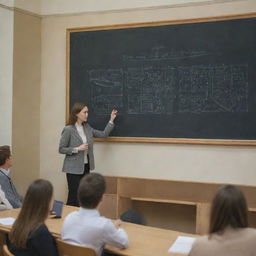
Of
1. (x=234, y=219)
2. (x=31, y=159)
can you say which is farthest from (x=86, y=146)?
(x=234, y=219)

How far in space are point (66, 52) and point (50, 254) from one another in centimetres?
402

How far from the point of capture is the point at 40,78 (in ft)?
20.7

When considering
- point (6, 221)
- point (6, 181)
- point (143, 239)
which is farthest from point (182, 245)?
point (6, 181)

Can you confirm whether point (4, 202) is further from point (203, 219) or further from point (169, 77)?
point (169, 77)

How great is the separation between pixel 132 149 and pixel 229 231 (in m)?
3.63

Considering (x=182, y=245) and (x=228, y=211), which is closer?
(x=228, y=211)

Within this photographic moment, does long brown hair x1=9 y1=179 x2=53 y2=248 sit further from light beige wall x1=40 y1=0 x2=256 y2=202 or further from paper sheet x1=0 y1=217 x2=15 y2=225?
light beige wall x1=40 y1=0 x2=256 y2=202

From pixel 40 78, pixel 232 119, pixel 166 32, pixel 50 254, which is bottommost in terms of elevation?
pixel 50 254

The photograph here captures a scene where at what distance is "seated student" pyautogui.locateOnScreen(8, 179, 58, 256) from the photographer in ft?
8.44

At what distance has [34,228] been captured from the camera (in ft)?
8.52

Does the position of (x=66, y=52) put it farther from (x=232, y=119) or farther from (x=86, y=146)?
(x=232, y=119)

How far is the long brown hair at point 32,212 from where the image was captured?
2598mm

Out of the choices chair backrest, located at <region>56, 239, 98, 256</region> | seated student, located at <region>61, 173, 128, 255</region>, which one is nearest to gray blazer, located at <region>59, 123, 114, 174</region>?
seated student, located at <region>61, 173, 128, 255</region>

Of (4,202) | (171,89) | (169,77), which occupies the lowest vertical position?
(4,202)
